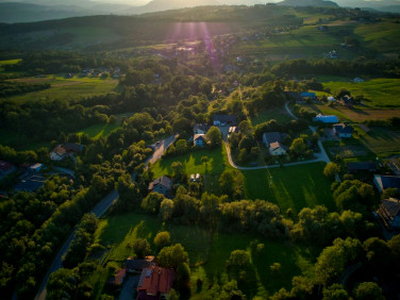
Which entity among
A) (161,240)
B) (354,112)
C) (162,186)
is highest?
A: (354,112)

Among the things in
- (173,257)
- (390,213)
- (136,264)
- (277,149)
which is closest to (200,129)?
(277,149)

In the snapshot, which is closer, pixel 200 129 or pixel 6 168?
pixel 6 168

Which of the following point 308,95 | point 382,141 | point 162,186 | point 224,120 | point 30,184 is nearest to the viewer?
point 162,186

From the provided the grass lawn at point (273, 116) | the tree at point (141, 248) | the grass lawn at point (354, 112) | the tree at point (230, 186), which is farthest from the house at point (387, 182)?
the tree at point (141, 248)

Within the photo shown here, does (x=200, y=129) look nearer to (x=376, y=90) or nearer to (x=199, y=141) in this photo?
(x=199, y=141)

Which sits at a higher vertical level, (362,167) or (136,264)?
(362,167)

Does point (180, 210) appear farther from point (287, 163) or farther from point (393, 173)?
point (393, 173)

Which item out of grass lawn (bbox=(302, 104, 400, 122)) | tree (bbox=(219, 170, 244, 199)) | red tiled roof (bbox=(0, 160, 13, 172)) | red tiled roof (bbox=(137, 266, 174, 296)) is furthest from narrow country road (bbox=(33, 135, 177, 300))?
grass lawn (bbox=(302, 104, 400, 122))

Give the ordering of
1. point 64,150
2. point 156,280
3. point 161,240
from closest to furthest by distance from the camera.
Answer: point 156,280
point 161,240
point 64,150
